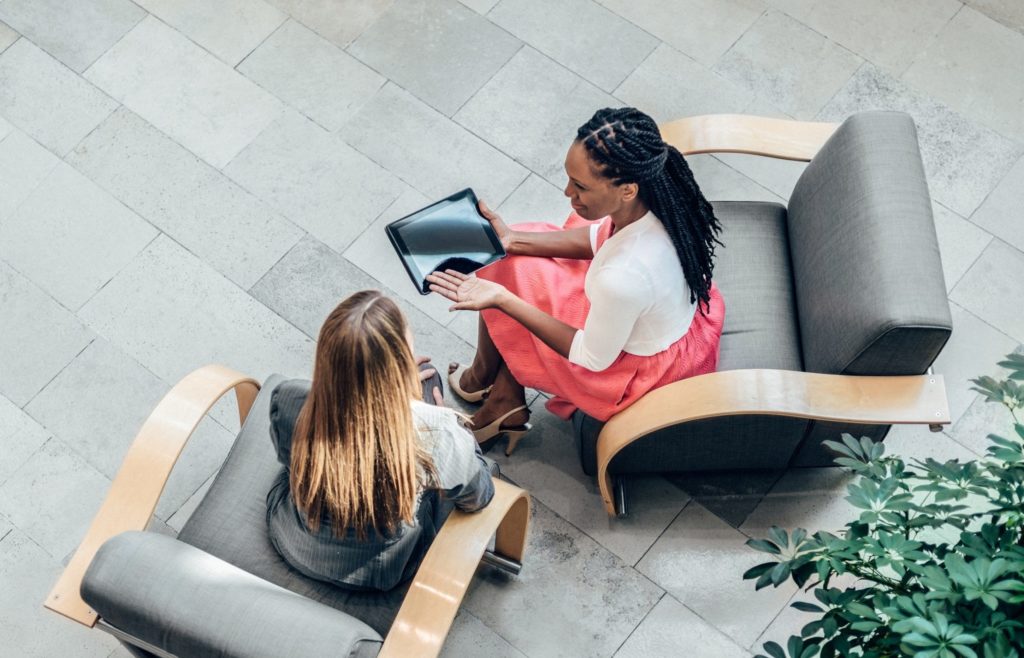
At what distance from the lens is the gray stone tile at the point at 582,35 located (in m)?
3.57

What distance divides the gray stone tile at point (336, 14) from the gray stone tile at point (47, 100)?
0.70 meters

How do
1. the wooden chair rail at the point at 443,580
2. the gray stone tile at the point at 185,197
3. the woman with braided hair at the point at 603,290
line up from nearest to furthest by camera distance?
the wooden chair rail at the point at 443,580
the woman with braided hair at the point at 603,290
the gray stone tile at the point at 185,197

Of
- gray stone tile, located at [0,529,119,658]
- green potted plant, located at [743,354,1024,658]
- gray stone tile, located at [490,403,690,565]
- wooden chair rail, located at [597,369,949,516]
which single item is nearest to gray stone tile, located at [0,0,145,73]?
gray stone tile, located at [0,529,119,658]

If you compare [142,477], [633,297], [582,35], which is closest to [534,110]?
[582,35]

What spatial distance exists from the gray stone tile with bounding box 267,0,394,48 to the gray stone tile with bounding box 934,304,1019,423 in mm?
2132

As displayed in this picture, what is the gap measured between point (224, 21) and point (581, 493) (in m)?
2.08

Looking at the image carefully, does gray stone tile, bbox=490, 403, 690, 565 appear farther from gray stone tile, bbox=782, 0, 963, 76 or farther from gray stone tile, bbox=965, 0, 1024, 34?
gray stone tile, bbox=965, 0, 1024, 34

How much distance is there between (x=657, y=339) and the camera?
7.82 feet

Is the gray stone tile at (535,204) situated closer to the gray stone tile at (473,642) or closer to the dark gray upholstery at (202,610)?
the gray stone tile at (473,642)

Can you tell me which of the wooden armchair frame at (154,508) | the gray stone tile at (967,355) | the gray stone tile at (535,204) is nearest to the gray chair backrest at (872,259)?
the gray stone tile at (967,355)

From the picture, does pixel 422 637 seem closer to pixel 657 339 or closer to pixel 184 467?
pixel 657 339

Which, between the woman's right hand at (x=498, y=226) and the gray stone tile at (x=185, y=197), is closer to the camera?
the woman's right hand at (x=498, y=226)

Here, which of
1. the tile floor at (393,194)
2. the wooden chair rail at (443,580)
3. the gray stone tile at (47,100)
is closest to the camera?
the wooden chair rail at (443,580)

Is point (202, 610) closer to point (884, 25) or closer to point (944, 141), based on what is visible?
point (944, 141)
